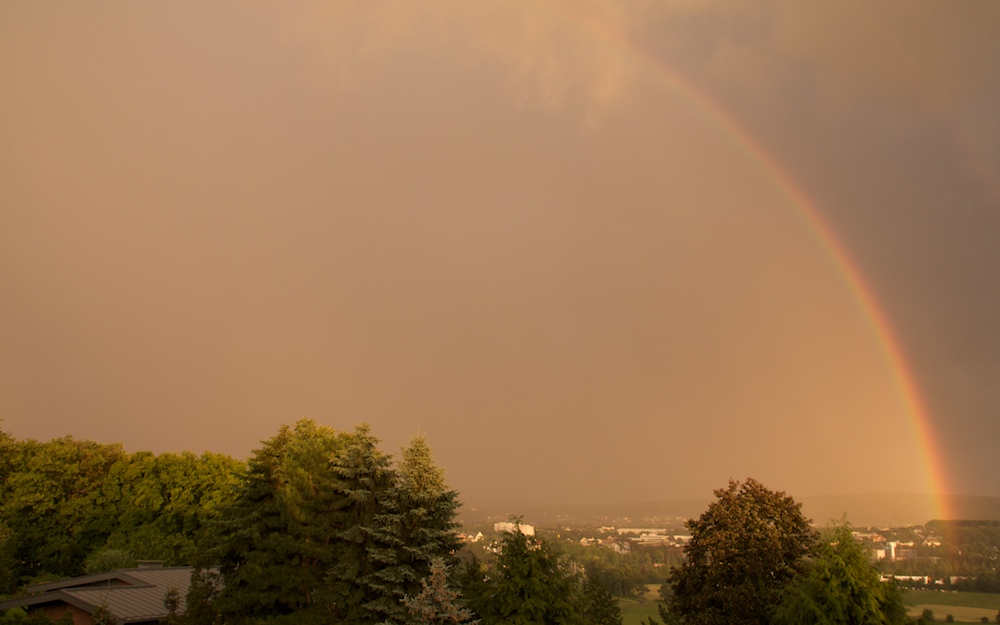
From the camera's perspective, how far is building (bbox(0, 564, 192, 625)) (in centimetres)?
2919

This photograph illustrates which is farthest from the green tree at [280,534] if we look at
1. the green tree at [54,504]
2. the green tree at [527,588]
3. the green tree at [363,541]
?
the green tree at [54,504]

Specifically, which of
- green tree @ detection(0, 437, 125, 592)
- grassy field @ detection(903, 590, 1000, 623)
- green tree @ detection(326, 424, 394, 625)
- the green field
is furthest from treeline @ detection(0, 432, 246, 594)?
grassy field @ detection(903, 590, 1000, 623)

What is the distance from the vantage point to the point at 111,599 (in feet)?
102

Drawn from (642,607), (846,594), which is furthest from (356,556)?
(642,607)

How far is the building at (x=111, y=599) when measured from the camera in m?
29.2

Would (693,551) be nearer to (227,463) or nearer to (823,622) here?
(823,622)

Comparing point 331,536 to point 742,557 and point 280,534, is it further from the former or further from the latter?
point 742,557

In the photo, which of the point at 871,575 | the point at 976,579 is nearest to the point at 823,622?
the point at 871,575

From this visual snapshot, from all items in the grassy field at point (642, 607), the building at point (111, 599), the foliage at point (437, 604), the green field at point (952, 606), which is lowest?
the grassy field at point (642, 607)

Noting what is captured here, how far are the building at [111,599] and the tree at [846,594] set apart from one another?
24365 mm

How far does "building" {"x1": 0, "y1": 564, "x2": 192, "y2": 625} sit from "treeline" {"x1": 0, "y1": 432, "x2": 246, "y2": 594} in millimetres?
23507

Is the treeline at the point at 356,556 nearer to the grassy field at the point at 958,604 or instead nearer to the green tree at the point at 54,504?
the green tree at the point at 54,504

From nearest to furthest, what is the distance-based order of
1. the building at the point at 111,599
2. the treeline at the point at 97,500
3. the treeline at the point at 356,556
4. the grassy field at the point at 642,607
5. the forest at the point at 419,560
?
the forest at the point at 419,560 < the treeline at the point at 356,556 < the building at the point at 111,599 < the treeline at the point at 97,500 < the grassy field at the point at 642,607

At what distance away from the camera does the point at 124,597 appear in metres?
31.9
